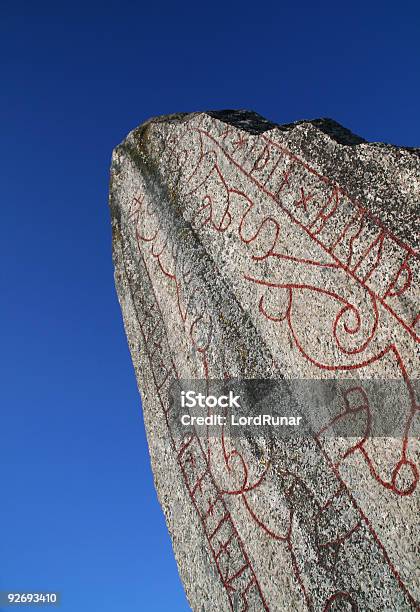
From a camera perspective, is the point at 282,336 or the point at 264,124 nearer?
the point at 282,336

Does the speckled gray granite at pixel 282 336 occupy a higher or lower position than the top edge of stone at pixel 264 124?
lower

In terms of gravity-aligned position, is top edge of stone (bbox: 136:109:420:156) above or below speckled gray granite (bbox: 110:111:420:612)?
above

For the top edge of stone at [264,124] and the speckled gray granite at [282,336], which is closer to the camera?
the speckled gray granite at [282,336]

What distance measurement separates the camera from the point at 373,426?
241 centimetres

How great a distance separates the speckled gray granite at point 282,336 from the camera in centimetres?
238

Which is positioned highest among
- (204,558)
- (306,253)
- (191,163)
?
(191,163)

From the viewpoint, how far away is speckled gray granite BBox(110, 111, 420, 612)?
7.80 ft

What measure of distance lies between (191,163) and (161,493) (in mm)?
1899

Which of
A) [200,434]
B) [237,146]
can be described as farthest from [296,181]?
[200,434]

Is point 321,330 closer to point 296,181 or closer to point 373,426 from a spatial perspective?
point 373,426

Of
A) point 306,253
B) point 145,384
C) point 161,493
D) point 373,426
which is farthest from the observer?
point 145,384

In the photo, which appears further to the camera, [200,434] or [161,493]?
[161,493]

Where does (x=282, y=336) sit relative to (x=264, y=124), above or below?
below

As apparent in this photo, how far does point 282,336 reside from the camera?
2863mm
